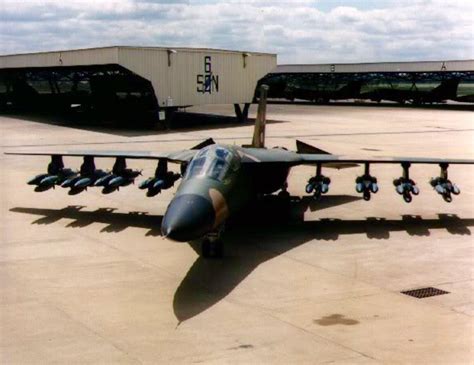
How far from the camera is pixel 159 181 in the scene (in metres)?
18.9

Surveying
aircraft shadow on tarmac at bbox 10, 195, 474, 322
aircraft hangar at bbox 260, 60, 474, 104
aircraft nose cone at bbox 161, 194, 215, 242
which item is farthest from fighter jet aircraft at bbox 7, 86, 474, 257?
aircraft hangar at bbox 260, 60, 474, 104

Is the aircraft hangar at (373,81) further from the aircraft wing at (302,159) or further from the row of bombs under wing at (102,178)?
the row of bombs under wing at (102,178)

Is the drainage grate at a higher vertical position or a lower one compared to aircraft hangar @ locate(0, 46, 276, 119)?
lower

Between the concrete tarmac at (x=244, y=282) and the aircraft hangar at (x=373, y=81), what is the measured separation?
56.2 metres

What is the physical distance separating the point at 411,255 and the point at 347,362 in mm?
6846

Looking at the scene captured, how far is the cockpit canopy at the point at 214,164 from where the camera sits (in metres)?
15.4

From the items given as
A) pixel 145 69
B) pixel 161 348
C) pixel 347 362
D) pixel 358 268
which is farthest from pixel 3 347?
pixel 145 69

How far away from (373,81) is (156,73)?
1950 inches

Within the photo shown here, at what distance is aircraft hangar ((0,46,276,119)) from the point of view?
46.9m

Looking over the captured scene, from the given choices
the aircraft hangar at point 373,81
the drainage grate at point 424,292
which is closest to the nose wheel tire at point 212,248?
the drainage grate at point 424,292

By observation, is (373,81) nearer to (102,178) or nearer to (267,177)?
(267,177)

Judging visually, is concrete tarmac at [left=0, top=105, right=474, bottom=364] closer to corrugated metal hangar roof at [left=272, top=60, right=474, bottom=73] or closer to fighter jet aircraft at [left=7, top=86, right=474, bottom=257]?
fighter jet aircraft at [left=7, top=86, right=474, bottom=257]

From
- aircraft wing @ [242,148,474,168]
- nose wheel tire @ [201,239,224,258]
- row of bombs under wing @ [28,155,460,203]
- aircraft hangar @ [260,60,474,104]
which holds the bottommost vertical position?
nose wheel tire @ [201,239,224,258]

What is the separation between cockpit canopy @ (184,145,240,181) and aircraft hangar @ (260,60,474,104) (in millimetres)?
63211
